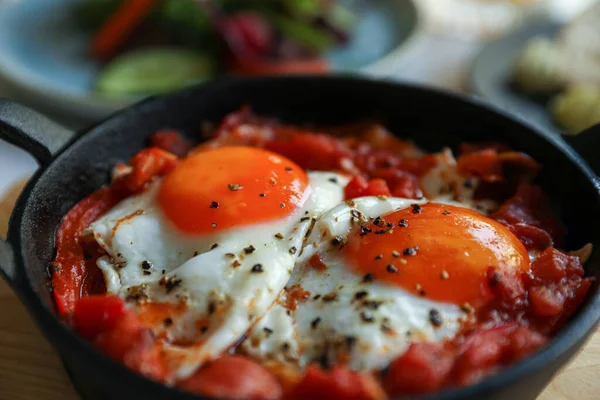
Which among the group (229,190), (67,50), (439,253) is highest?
(439,253)

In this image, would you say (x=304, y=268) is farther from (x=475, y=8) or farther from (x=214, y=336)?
(x=475, y=8)

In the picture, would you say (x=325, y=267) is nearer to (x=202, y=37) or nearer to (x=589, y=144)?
(x=589, y=144)

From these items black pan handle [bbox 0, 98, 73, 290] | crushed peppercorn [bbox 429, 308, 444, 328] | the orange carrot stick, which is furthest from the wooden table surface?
the orange carrot stick

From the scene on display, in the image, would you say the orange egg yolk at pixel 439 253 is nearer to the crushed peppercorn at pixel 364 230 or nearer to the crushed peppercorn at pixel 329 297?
the crushed peppercorn at pixel 364 230

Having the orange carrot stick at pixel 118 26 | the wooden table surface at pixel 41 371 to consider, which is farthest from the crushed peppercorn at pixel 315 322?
the orange carrot stick at pixel 118 26

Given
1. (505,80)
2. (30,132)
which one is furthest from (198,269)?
(505,80)

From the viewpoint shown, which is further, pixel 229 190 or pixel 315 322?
pixel 229 190

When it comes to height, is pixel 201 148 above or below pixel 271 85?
below

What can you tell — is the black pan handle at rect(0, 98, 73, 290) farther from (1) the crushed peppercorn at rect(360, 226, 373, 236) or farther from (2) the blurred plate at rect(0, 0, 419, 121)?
(2) the blurred plate at rect(0, 0, 419, 121)

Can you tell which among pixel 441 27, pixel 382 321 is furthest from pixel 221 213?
pixel 441 27
